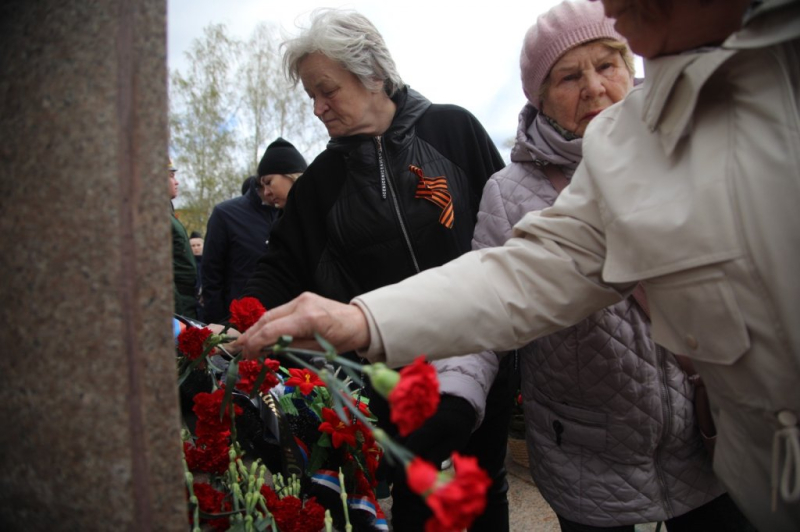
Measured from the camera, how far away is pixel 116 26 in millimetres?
698

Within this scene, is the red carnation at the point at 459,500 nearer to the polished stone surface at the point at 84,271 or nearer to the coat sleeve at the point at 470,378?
the polished stone surface at the point at 84,271

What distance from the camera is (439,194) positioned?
2.25m

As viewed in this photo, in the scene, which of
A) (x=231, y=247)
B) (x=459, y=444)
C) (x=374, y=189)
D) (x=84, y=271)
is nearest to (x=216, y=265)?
(x=231, y=247)

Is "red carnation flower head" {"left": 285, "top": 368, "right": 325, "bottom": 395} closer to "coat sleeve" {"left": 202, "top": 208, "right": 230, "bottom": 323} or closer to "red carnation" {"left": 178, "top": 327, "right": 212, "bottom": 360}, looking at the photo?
"red carnation" {"left": 178, "top": 327, "right": 212, "bottom": 360}

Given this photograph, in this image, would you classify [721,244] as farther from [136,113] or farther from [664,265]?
[136,113]

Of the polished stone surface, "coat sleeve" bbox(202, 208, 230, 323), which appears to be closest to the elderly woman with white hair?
the polished stone surface

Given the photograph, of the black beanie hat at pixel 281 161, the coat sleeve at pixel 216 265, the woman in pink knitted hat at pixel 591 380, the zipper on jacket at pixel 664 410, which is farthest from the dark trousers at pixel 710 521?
the coat sleeve at pixel 216 265

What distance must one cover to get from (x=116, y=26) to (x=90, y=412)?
0.47m

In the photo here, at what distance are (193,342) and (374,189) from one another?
103 cm

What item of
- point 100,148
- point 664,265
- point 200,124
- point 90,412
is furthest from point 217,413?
point 200,124

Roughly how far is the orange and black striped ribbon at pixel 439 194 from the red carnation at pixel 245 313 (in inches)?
37.4

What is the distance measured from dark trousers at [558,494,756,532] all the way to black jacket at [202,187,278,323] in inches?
127

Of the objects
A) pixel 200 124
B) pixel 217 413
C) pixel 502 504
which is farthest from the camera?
pixel 200 124

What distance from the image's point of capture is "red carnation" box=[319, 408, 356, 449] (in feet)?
5.14
